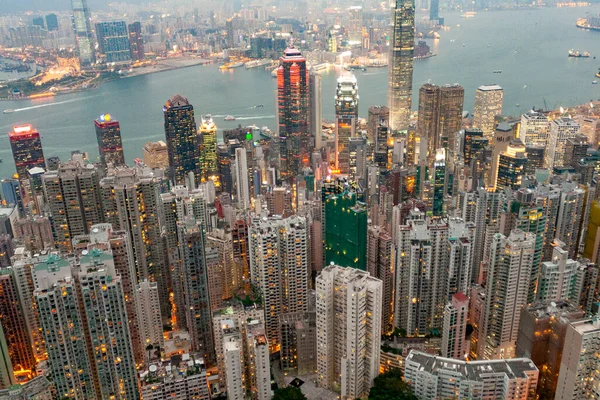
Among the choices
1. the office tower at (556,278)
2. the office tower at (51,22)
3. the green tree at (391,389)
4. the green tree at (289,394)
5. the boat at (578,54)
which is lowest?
the green tree at (289,394)

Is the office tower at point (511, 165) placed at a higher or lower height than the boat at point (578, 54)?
lower

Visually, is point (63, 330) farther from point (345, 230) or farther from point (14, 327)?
point (345, 230)

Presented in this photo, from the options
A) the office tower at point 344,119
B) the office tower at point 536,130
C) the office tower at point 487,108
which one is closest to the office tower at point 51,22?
the office tower at point 344,119

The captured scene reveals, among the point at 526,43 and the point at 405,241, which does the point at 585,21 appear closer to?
the point at 526,43

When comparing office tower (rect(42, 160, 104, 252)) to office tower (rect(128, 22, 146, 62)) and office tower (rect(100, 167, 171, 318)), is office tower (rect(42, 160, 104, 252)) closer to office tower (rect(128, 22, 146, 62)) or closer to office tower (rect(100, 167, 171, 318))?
office tower (rect(100, 167, 171, 318))

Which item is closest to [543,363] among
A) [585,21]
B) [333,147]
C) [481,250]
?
[481,250]

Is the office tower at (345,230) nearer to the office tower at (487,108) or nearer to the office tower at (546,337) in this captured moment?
the office tower at (546,337)

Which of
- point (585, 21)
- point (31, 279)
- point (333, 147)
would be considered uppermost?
point (585, 21)
